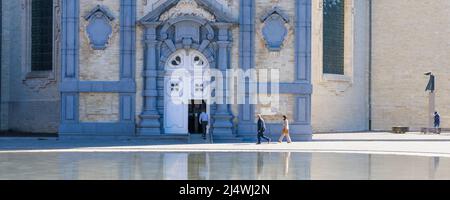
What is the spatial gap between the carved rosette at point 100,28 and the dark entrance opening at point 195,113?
15.3 feet

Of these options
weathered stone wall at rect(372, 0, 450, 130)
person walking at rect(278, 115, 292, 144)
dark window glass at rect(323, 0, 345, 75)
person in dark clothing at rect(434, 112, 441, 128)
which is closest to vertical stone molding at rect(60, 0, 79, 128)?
person walking at rect(278, 115, 292, 144)

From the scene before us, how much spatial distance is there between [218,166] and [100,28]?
47.3ft

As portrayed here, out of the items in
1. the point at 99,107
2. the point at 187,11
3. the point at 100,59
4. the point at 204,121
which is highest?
the point at 187,11

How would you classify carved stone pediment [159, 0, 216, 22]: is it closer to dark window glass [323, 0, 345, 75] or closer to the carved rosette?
the carved rosette

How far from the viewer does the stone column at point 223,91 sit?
99.7 ft

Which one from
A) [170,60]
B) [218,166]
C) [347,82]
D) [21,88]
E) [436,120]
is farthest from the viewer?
[347,82]

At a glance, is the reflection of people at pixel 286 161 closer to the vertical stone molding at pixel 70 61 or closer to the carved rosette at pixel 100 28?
the carved rosette at pixel 100 28

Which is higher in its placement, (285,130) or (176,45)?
(176,45)

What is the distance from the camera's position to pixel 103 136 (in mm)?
30422

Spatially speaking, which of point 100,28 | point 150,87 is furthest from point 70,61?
point 150,87

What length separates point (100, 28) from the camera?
1206 inches

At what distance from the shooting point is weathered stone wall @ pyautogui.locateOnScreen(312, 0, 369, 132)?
125ft

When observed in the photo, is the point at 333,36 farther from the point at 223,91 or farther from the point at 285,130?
the point at 285,130
